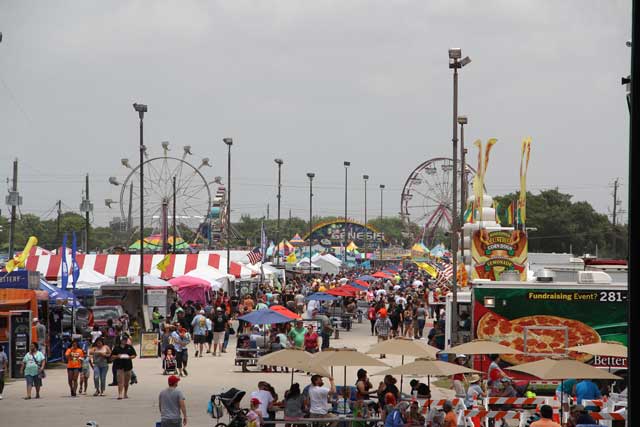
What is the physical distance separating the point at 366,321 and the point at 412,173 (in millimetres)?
60910

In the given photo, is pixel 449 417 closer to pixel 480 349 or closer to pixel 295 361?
Result: pixel 295 361

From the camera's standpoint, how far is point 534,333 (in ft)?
76.6

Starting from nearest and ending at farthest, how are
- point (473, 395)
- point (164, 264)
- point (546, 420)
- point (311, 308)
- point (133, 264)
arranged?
point (546, 420), point (473, 395), point (311, 308), point (164, 264), point (133, 264)

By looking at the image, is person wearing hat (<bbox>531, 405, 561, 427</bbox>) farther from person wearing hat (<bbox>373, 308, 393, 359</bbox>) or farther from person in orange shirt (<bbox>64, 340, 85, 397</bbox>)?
person wearing hat (<bbox>373, 308, 393, 359</bbox>)

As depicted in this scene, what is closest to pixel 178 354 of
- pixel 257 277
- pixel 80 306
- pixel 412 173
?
pixel 80 306

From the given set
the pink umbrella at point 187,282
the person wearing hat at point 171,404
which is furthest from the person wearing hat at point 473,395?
the pink umbrella at point 187,282

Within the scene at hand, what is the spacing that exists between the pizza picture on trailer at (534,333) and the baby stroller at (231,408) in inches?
286

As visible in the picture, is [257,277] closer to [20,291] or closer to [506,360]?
[20,291]

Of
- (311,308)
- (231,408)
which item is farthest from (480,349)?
(311,308)

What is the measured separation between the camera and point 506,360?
77.8ft

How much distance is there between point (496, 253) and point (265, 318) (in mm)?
10339

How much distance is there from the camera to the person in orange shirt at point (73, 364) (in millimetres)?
22203

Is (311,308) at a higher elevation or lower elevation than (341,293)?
lower

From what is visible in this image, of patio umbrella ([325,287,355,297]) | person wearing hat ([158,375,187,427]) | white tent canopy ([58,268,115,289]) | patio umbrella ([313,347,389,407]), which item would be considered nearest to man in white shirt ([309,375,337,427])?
patio umbrella ([313,347,389,407])
